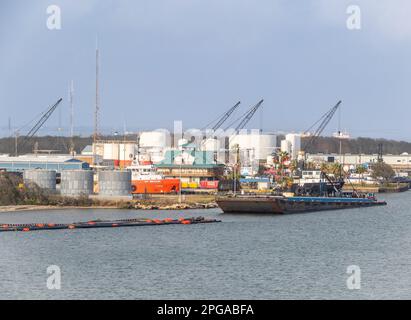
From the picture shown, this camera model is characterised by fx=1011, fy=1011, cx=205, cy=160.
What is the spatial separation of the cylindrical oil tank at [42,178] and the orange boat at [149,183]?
8.89 meters

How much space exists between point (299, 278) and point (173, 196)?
55.6m

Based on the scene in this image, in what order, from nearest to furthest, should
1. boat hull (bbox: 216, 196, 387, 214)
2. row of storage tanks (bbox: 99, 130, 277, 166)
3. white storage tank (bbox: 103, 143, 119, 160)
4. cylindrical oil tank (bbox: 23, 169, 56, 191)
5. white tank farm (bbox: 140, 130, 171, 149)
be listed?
boat hull (bbox: 216, 196, 387, 214)
cylindrical oil tank (bbox: 23, 169, 56, 191)
row of storage tanks (bbox: 99, 130, 277, 166)
white storage tank (bbox: 103, 143, 119, 160)
white tank farm (bbox: 140, 130, 171, 149)

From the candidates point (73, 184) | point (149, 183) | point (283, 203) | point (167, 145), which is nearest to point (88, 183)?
point (73, 184)

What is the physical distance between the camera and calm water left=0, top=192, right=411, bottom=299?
1496 inches

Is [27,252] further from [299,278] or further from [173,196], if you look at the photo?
[173,196]

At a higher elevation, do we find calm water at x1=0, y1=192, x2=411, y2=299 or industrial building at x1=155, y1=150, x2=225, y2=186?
industrial building at x1=155, y1=150, x2=225, y2=186

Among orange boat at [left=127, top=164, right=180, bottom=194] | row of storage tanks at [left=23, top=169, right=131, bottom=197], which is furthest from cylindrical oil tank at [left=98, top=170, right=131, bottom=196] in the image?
orange boat at [left=127, top=164, right=180, bottom=194]

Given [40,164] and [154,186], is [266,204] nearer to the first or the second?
[154,186]

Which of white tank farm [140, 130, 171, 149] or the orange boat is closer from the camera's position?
the orange boat

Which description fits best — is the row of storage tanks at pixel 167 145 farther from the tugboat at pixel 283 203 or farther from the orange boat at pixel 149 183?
the tugboat at pixel 283 203

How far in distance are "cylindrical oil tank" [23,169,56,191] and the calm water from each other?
77.2ft

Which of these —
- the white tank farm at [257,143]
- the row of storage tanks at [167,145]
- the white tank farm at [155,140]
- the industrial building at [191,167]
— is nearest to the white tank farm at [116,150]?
the row of storage tanks at [167,145]

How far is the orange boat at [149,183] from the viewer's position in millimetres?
99938

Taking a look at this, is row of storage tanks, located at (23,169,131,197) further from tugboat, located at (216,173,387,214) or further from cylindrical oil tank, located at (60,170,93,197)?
tugboat, located at (216,173,387,214)
